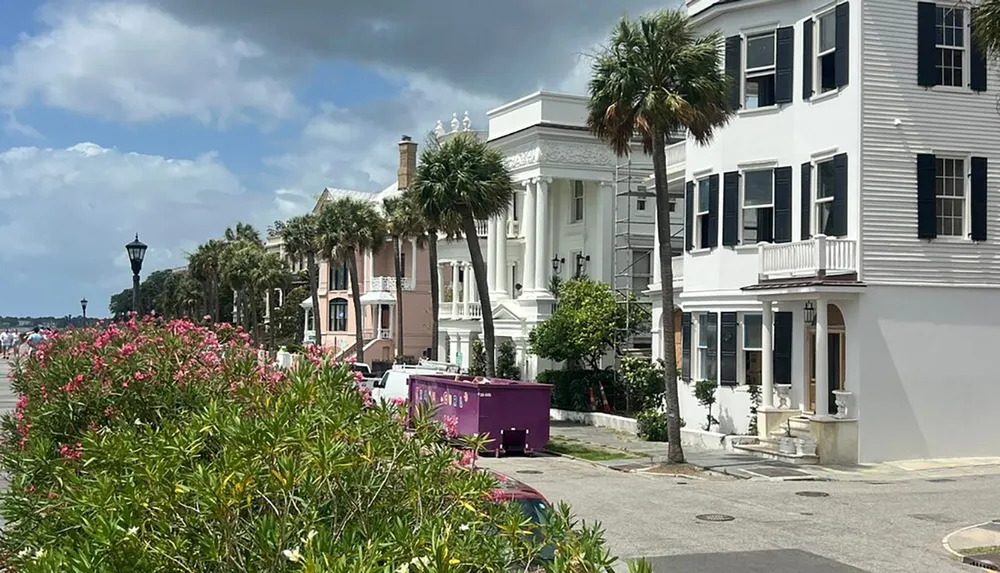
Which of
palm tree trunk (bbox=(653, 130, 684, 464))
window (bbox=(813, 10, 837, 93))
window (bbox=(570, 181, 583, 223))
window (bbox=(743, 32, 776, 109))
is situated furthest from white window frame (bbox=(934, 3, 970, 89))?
window (bbox=(570, 181, 583, 223))

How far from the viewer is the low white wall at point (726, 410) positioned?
94.8 feet

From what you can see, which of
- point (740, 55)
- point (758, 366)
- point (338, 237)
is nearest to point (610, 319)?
point (758, 366)

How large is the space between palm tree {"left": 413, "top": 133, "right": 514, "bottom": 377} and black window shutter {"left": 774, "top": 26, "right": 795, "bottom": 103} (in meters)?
11.0

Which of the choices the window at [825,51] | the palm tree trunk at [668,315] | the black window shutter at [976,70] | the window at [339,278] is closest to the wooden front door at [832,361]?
the palm tree trunk at [668,315]

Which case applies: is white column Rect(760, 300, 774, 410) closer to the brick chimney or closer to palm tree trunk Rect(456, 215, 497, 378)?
palm tree trunk Rect(456, 215, 497, 378)

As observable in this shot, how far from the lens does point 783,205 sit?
91.4ft

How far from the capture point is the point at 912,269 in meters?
25.8

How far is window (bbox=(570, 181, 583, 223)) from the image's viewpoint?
157 ft

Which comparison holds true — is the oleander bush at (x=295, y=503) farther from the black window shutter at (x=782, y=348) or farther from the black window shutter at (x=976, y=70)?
the black window shutter at (x=976, y=70)

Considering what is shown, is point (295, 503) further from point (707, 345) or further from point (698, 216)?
point (698, 216)

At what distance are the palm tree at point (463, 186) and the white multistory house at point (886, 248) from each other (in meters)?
11.2

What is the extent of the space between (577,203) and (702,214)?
17562 millimetres

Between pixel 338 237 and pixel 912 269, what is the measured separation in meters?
39.0

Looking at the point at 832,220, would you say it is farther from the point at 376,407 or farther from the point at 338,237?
the point at 338,237
